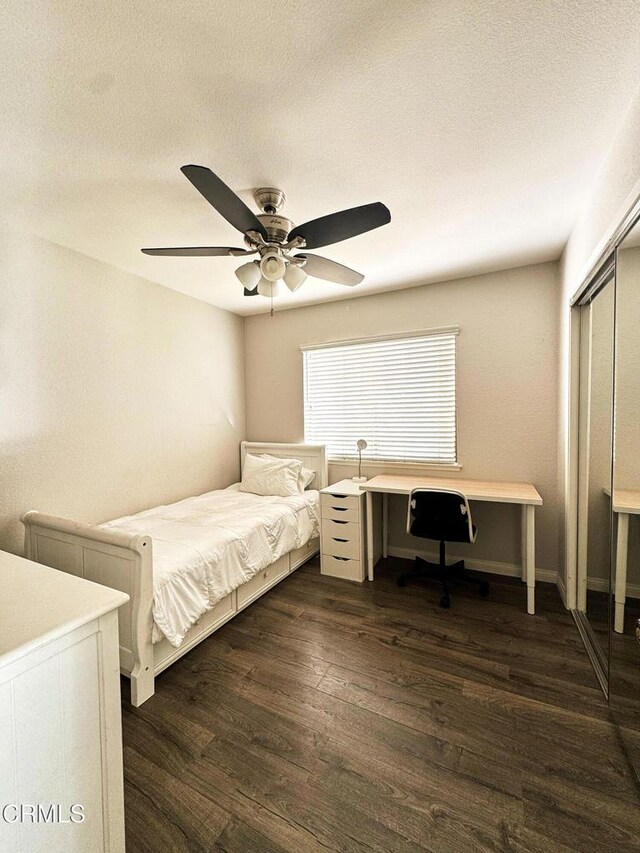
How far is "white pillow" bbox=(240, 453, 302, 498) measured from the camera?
3.54 m

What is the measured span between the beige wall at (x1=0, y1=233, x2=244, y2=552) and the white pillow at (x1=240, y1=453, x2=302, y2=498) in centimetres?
46

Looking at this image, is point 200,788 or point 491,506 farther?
point 491,506

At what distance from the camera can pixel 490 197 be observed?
205cm

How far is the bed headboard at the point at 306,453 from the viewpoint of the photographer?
3791mm

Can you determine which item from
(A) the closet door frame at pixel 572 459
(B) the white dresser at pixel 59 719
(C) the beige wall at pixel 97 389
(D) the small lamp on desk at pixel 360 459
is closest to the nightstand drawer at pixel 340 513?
(D) the small lamp on desk at pixel 360 459

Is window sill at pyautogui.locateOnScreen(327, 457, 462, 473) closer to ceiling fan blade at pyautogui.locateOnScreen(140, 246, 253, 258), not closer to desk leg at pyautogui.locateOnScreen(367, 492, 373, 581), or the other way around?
desk leg at pyautogui.locateOnScreen(367, 492, 373, 581)

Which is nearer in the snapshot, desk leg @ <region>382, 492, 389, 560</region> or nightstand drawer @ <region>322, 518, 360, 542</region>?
nightstand drawer @ <region>322, 518, 360, 542</region>

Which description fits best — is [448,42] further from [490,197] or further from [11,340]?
[11,340]

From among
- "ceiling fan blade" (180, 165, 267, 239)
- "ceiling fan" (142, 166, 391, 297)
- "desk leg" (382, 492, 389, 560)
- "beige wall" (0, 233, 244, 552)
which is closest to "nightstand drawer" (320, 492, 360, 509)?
"desk leg" (382, 492, 389, 560)

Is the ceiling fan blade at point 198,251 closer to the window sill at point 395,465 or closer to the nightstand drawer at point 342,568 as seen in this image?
the window sill at point 395,465

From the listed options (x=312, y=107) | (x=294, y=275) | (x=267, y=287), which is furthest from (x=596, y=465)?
(x=312, y=107)

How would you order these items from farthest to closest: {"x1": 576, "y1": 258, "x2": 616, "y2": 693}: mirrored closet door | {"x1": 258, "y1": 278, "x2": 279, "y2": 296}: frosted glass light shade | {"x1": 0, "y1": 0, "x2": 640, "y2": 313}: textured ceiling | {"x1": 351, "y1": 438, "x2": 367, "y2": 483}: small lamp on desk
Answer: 1. {"x1": 351, "y1": 438, "x2": 367, "y2": 483}: small lamp on desk
2. {"x1": 258, "y1": 278, "x2": 279, "y2": 296}: frosted glass light shade
3. {"x1": 576, "y1": 258, "x2": 616, "y2": 693}: mirrored closet door
4. {"x1": 0, "y1": 0, "x2": 640, "y2": 313}: textured ceiling

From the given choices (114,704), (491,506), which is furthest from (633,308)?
(114,704)

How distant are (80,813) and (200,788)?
1.74 ft
